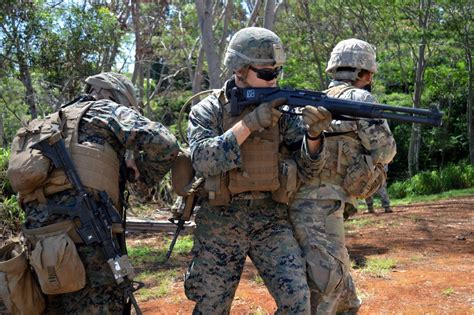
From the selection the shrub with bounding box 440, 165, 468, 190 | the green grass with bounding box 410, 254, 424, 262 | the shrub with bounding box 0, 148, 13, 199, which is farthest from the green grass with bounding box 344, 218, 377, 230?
the shrub with bounding box 440, 165, 468, 190

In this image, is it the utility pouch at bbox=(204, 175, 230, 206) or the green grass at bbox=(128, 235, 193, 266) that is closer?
the utility pouch at bbox=(204, 175, 230, 206)

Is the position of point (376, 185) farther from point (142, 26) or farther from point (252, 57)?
point (142, 26)

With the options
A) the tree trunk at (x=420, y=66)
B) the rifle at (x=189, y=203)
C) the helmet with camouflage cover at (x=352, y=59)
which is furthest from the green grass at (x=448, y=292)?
the tree trunk at (x=420, y=66)

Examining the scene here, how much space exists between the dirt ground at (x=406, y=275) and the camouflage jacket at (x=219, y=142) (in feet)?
6.21

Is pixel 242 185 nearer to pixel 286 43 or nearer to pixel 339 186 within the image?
pixel 339 186

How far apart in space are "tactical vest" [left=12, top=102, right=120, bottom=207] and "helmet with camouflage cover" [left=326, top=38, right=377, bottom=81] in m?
1.60

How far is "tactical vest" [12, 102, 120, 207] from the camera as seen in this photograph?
10.3 ft

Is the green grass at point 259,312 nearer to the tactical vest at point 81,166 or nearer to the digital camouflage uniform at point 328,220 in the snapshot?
the digital camouflage uniform at point 328,220

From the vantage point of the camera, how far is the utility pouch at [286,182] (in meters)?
3.23

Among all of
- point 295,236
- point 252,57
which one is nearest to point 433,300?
point 295,236

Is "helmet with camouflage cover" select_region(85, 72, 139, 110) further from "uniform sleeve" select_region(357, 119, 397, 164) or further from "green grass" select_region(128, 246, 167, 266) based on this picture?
"green grass" select_region(128, 246, 167, 266)

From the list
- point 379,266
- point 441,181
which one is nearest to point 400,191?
point 441,181

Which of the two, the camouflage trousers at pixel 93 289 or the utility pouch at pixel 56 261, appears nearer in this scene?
the utility pouch at pixel 56 261

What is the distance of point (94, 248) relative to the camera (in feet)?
10.4
